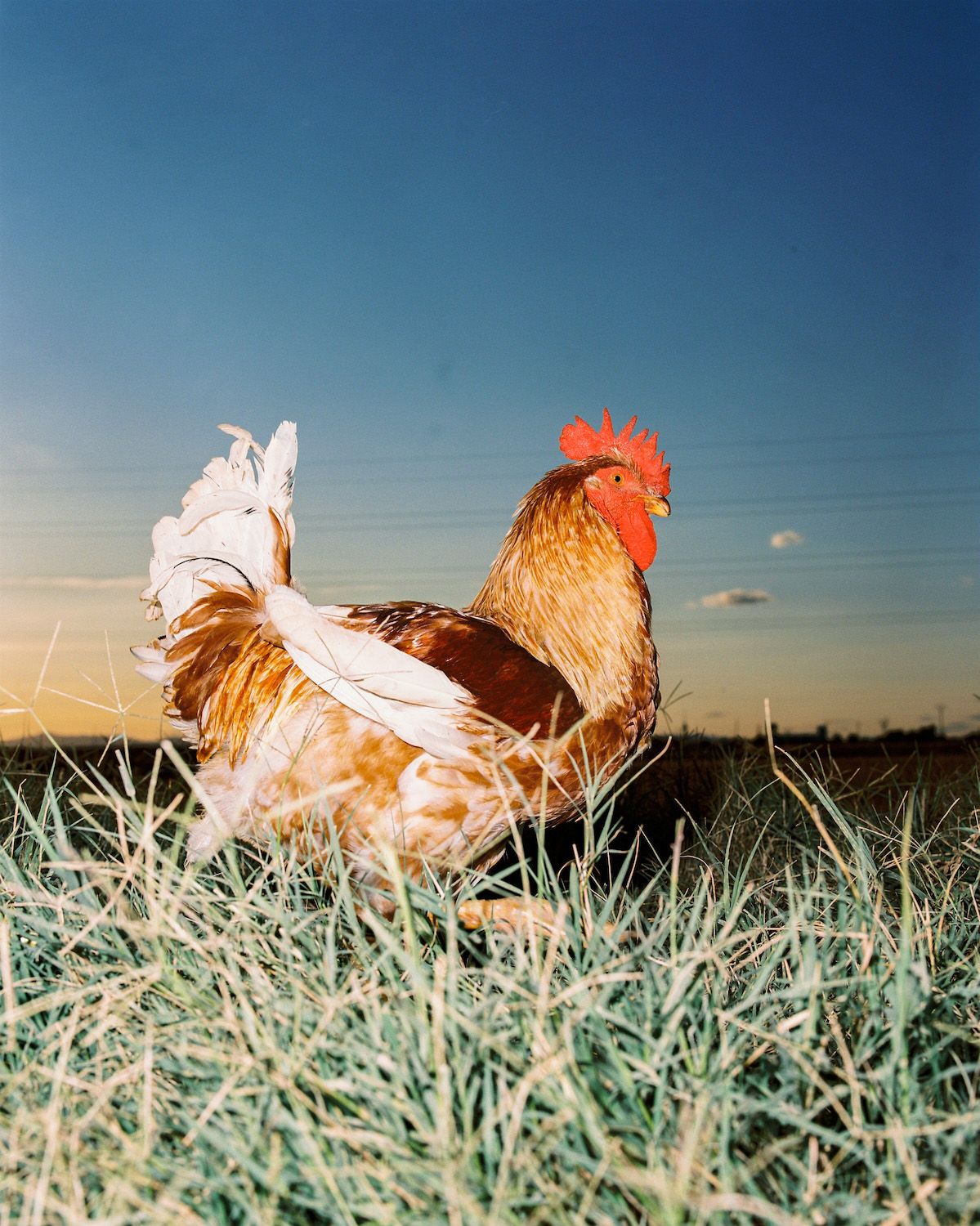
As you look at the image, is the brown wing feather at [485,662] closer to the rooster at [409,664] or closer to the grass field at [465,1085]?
the rooster at [409,664]

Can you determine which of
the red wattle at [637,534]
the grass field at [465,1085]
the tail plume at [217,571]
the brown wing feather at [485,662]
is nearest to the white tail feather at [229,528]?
the tail plume at [217,571]

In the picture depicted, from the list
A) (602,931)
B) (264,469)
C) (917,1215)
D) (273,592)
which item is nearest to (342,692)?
(273,592)

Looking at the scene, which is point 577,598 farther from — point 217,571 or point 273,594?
point 217,571

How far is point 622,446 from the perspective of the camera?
3.45m

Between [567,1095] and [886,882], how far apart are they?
6.18ft

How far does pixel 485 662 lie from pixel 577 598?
1.44 ft

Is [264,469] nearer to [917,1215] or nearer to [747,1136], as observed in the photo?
[747,1136]

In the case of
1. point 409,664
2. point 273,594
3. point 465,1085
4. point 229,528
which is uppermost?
point 229,528

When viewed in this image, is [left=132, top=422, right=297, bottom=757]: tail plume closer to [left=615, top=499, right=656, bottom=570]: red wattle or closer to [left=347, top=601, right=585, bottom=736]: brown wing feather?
[left=347, top=601, right=585, bottom=736]: brown wing feather

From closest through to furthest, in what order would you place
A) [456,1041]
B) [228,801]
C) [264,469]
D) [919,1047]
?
[456,1041]
[919,1047]
[228,801]
[264,469]

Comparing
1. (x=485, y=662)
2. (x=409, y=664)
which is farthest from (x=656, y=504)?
(x=409, y=664)

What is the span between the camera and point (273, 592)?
118 inches

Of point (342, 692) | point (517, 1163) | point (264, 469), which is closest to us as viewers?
point (517, 1163)

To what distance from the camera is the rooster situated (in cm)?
274
